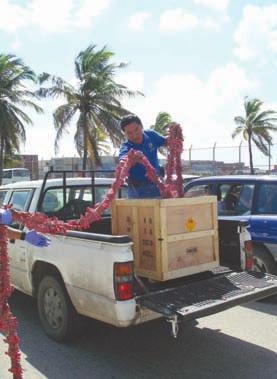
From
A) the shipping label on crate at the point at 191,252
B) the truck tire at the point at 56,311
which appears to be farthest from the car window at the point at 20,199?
the shipping label on crate at the point at 191,252

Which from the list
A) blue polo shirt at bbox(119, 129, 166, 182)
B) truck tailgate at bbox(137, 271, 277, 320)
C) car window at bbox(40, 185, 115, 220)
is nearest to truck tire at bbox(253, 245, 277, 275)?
truck tailgate at bbox(137, 271, 277, 320)

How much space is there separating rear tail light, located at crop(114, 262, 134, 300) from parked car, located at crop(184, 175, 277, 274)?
237 centimetres

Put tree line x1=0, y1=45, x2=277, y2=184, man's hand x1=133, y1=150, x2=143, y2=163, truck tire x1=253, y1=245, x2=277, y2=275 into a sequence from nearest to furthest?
1. man's hand x1=133, y1=150, x2=143, y2=163
2. truck tire x1=253, y1=245, x2=277, y2=275
3. tree line x1=0, y1=45, x2=277, y2=184

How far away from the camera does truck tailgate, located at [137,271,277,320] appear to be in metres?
3.93

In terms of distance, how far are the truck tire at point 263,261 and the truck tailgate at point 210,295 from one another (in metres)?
1.63

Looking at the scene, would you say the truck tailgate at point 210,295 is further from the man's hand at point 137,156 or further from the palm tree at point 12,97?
the palm tree at point 12,97

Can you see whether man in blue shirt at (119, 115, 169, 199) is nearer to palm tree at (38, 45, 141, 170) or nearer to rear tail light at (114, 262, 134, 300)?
rear tail light at (114, 262, 134, 300)

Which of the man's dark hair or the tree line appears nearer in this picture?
the man's dark hair

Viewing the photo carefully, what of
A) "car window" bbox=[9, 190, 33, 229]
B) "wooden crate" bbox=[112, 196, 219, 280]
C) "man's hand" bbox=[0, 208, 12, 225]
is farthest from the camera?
"car window" bbox=[9, 190, 33, 229]

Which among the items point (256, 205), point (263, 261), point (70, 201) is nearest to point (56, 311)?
point (70, 201)

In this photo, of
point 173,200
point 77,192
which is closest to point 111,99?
point 77,192

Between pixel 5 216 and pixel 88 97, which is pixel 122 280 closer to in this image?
pixel 5 216

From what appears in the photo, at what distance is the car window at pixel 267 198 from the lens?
267 inches

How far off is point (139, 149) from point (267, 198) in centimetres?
216
